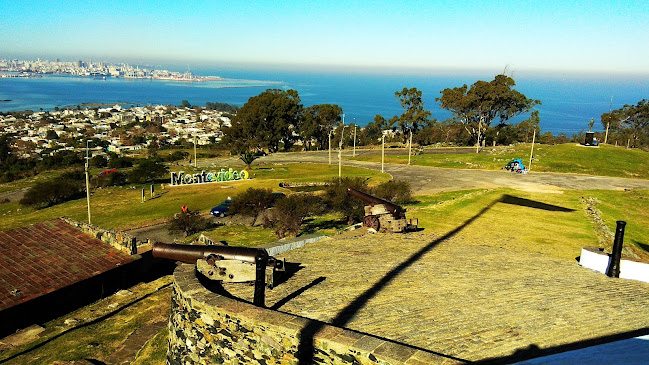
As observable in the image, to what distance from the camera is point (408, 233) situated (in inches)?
752

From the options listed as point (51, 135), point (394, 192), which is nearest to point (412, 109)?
point (394, 192)

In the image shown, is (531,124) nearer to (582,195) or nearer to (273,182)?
(582,195)

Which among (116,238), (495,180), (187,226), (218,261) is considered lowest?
(187,226)

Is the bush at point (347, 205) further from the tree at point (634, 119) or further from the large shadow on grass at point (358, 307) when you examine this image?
the tree at point (634, 119)

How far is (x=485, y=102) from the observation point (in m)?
68.8

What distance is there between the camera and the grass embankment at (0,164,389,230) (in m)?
30.7

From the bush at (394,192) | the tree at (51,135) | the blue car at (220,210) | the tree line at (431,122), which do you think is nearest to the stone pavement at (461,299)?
the bush at (394,192)

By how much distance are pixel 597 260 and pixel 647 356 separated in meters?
9.58

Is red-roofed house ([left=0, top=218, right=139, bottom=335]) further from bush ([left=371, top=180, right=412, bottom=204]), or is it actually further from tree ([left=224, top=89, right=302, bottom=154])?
tree ([left=224, top=89, right=302, bottom=154])

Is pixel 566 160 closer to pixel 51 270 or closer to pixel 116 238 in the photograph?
pixel 116 238

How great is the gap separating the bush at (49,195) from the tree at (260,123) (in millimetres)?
32888

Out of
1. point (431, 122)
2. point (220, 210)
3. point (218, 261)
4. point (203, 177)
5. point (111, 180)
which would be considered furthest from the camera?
point (431, 122)

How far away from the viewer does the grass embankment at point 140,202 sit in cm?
3071

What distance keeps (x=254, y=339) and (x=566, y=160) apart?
5105 centimetres
